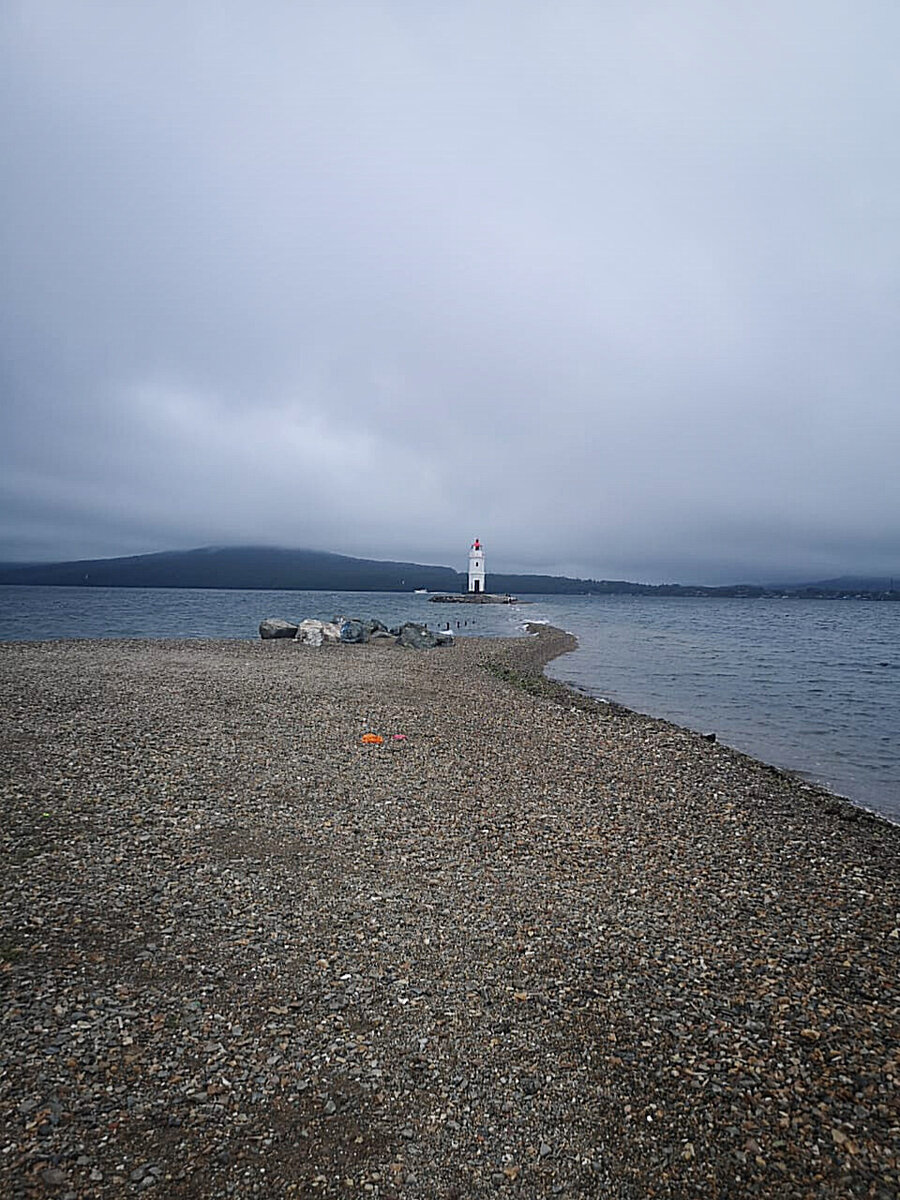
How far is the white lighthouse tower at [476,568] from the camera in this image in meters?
139

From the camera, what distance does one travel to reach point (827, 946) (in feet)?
20.9

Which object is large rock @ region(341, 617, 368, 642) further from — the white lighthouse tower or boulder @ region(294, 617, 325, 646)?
the white lighthouse tower

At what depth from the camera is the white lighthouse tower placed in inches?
5487

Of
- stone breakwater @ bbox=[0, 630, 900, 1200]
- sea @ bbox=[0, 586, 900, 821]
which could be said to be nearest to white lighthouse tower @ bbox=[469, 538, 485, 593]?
sea @ bbox=[0, 586, 900, 821]

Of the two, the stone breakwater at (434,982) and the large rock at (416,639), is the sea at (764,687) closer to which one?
the stone breakwater at (434,982)

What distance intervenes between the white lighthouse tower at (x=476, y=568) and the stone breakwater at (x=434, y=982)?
5058 inches

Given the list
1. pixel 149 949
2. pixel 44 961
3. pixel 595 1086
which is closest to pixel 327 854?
pixel 149 949

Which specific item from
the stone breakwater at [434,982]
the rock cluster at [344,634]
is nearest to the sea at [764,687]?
the stone breakwater at [434,982]

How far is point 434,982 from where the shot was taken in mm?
5586

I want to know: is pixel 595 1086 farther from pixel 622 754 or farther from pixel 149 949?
pixel 622 754

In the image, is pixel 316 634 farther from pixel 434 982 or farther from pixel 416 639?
pixel 434 982

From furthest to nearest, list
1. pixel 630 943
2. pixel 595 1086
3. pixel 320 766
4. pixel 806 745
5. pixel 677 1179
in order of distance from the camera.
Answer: pixel 806 745, pixel 320 766, pixel 630 943, pixel 595 1086, pixel 677 1179

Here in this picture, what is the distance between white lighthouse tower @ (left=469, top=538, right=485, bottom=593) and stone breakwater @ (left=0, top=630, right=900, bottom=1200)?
128 metres

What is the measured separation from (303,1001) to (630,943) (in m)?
3.04
